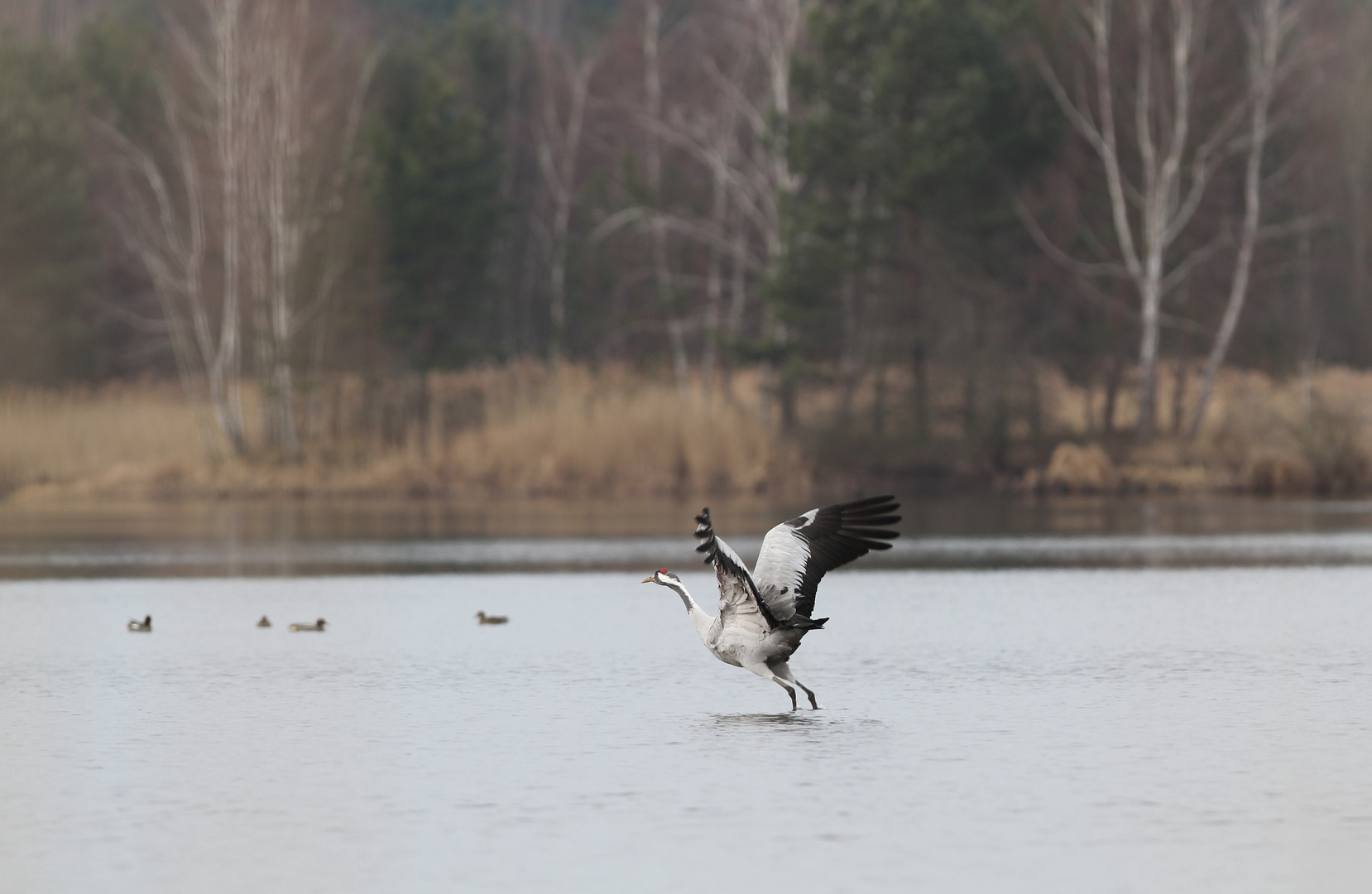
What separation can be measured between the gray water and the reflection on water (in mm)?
→ 5516

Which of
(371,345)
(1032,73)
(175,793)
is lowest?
(175,793)

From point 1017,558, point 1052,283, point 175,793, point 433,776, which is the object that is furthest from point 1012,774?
point 1052,283

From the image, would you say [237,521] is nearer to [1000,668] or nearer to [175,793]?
[1000,668]

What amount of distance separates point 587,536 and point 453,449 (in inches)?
464

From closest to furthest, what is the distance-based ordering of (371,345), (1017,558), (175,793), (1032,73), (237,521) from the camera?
(175,793)
(1017,558)
(237,521)
(1032,73)
(371,345)

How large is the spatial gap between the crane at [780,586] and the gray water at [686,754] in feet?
1.45

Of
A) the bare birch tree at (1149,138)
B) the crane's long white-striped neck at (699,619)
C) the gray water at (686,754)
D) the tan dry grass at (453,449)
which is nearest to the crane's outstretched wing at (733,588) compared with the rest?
the crane's long white-striped neck at (699,619)

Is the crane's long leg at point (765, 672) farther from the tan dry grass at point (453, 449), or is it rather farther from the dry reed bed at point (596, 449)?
the tan dry grass at point (453, 449)

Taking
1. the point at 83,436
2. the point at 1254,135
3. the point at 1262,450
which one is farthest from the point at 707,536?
the point at 83,436

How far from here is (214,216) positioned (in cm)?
4316

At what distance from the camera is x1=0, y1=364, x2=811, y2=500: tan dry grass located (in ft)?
127

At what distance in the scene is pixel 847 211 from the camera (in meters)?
41.3

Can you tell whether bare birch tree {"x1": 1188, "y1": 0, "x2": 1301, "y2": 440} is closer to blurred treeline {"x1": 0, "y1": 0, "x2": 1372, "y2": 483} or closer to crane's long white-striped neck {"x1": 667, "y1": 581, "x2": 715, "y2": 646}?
blurred treeline {"x1": 0, "y1": 0, "x2": 1372, "y2": 483}

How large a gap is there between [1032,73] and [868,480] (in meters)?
9.35
